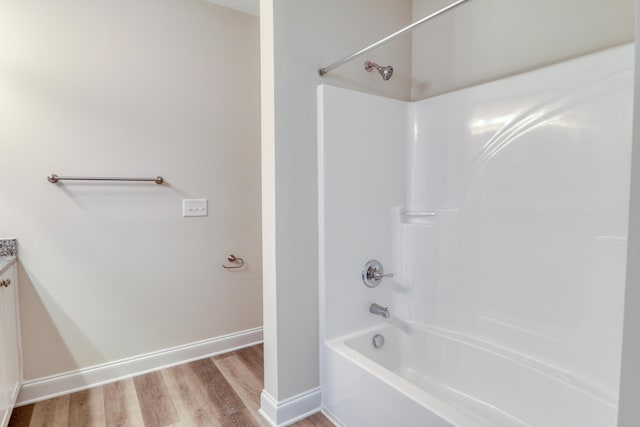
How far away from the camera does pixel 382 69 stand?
1815 millimetres

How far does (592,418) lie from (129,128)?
2780 mm

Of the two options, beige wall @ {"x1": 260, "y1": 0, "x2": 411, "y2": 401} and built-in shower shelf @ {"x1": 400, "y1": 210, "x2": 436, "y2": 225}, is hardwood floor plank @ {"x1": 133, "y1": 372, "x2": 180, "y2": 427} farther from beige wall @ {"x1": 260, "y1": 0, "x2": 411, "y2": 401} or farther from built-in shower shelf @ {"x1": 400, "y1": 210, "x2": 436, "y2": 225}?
built-in shower shelf @ {"x1": 400, "y1": 210, "x2": 436, "y2": 225}

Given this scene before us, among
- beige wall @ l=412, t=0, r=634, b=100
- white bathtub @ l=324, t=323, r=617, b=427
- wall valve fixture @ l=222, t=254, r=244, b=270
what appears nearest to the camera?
white bathtub @ l=324, t=323, r=617, b=427

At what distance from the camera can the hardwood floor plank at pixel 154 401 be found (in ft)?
5.58

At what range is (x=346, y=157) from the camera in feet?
5.81

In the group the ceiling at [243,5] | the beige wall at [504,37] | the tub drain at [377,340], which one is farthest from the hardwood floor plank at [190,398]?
the ceiling at [243,5]

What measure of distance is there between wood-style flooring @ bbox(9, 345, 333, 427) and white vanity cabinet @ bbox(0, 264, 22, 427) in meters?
0.23

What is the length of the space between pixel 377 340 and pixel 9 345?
1844 millimetres

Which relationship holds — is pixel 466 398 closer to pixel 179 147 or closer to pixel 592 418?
pixel 592 418

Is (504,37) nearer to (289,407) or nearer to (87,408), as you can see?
(289,407)

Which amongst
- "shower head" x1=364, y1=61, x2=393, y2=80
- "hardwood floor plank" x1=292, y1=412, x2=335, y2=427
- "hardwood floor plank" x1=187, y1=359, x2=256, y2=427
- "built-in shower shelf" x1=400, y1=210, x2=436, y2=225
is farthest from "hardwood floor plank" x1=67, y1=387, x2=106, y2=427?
"shower head" x1=364, y1=61, x2=393, y2=80

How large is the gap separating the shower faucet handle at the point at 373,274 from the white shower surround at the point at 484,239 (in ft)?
0.15

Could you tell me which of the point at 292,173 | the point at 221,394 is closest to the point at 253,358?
the point at 221,394

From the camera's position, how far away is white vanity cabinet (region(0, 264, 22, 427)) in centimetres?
145
